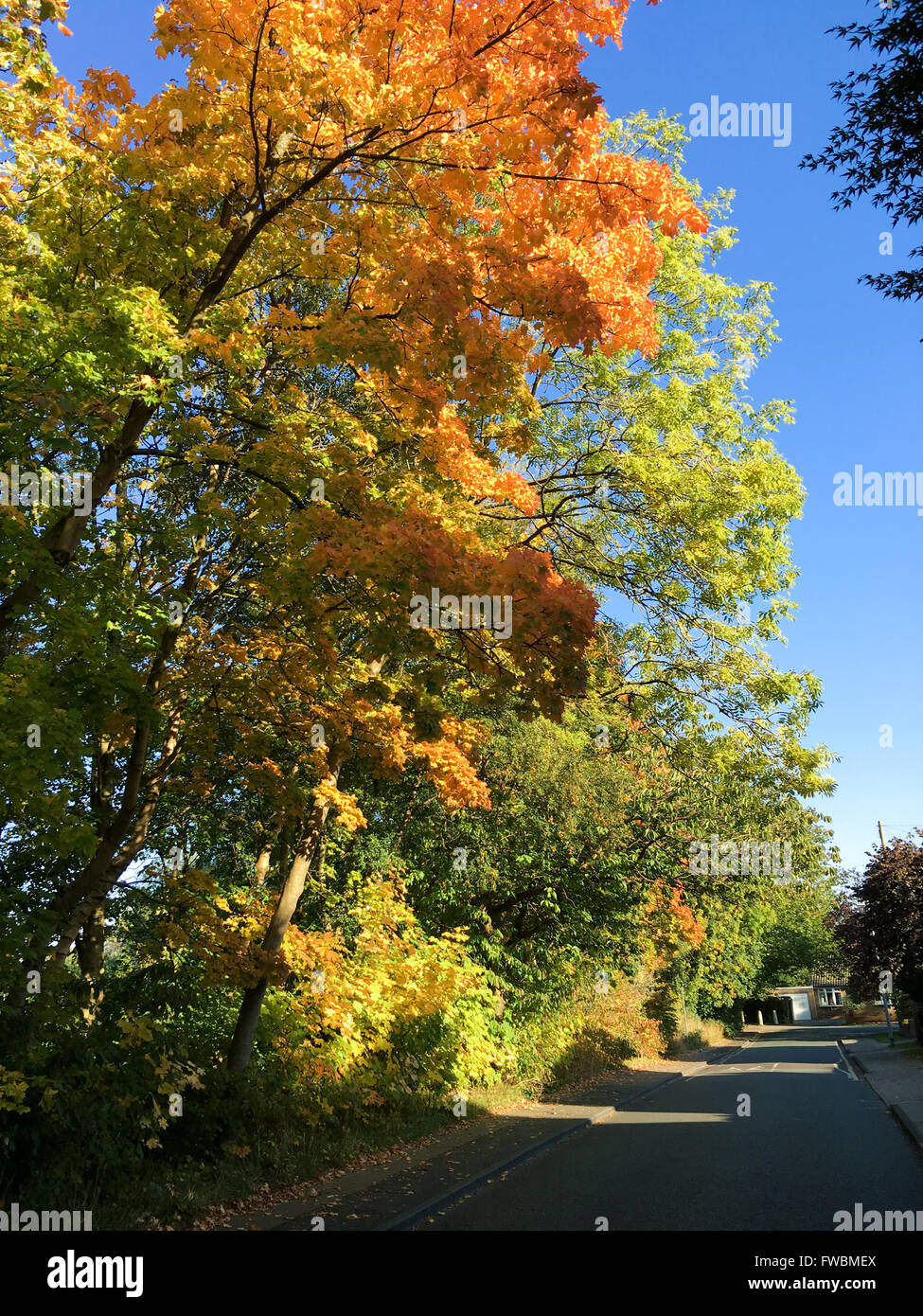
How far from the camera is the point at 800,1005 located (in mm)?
92875

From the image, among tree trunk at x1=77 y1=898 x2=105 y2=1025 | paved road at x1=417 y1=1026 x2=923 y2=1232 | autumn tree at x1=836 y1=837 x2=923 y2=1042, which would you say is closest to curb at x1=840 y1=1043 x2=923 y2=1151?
paved road at x1=417 y1=1026 x2=923 y2=1232

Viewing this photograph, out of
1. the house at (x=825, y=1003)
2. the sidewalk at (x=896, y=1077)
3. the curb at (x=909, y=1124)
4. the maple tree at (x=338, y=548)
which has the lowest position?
the house at (x=825, y=1003)

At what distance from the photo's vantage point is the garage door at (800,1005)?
91.4 meters

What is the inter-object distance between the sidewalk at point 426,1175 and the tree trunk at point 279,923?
222 centimetres

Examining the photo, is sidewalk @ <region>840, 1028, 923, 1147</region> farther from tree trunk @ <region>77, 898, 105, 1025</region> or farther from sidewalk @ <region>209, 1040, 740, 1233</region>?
tree trunk @ <region>77, 898, 105, 1025</region>

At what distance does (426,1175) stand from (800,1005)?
309ft

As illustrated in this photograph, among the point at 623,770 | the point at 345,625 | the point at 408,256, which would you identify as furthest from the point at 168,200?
the point at 623,770

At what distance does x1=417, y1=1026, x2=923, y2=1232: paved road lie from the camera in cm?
812

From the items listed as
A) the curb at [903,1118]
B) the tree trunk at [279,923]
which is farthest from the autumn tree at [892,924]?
the tree trunk at [279,923]

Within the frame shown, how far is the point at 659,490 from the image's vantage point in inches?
538

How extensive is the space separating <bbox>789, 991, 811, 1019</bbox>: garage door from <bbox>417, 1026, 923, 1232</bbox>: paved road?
81027 millimetres

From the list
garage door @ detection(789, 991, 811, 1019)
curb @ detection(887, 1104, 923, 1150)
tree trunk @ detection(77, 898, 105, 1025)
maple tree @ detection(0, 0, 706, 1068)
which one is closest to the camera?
maple tree @ detection(0, 0, 706, 1068)

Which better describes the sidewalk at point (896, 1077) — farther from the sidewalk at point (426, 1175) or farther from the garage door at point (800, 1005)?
the garage door at point (800, 1005)

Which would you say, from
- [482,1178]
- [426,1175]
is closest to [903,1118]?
[482,1178]
